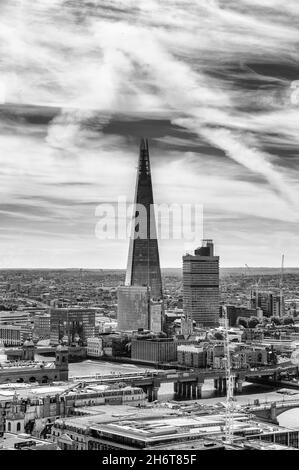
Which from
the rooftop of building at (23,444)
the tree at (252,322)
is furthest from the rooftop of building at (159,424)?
the tree at (252,322)

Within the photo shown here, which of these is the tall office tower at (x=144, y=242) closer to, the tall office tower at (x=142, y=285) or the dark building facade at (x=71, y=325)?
the tall office tower at (x=142, y=285)

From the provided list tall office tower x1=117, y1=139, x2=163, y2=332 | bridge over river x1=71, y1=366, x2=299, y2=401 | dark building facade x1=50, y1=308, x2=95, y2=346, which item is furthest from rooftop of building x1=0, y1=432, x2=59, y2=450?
dark building facade x1=50, y1=308, x2=95, y2=346

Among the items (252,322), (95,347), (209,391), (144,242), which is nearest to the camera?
(209,391)

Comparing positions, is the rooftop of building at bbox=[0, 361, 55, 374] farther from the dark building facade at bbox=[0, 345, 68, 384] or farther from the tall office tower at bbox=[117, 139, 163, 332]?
the tall office tower at bbox=[117, 139, 163, 332]

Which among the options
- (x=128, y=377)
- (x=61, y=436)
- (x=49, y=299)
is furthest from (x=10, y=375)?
(x=49, y=299)

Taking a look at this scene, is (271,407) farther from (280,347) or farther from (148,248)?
(148,248)

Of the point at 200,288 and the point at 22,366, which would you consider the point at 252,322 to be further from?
the point at 22,366

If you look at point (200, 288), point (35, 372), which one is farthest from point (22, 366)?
point (200, 288)
